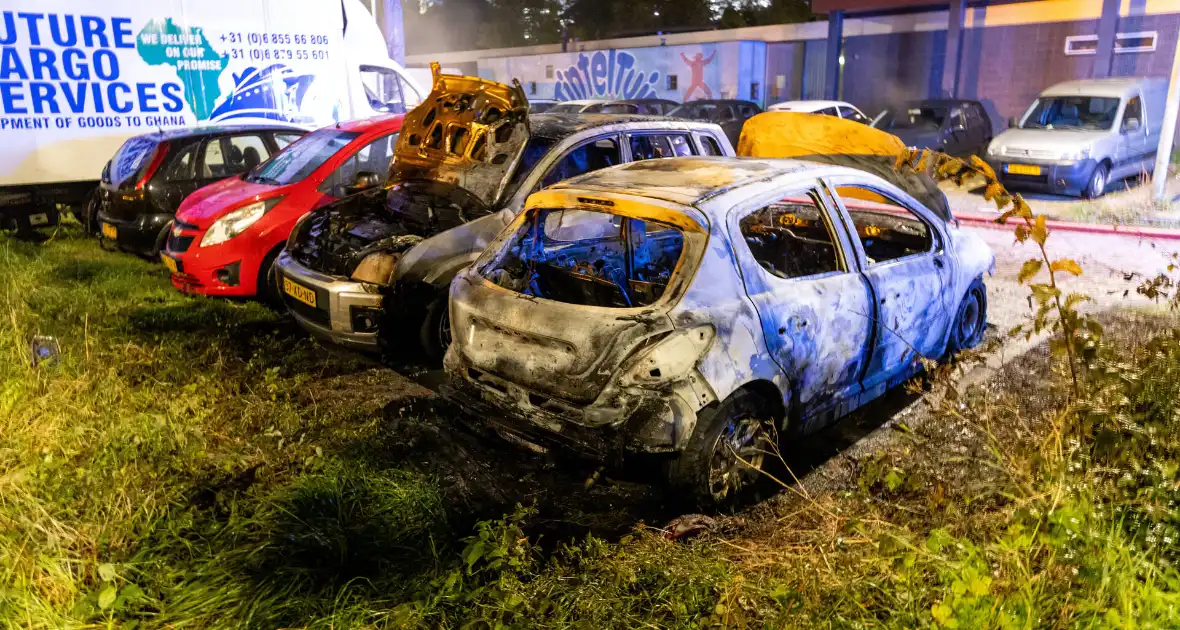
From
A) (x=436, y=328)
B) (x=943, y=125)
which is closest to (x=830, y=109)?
(x=943, y=125)

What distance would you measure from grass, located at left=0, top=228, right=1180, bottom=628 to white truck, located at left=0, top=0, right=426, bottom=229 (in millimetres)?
5770

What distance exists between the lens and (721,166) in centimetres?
427

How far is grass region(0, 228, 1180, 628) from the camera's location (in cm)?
273

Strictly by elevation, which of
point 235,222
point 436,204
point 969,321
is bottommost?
point 969,321

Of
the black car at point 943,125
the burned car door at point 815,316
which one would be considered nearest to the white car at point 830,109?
the black car at point 943,125

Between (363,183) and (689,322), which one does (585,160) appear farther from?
(689,322)

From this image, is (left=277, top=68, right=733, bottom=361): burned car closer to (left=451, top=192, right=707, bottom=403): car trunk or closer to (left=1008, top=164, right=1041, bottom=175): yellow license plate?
(left=451, top=192, right=707, bottom=403): car trunk

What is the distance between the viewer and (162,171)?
808 centimetres

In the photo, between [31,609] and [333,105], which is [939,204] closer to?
[31,609]

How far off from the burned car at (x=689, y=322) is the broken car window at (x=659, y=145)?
1.36 m

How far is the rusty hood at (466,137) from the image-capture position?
5.47 m

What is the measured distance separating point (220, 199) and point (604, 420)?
5.17m

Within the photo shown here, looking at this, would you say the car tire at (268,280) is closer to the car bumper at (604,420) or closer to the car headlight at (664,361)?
the car bumper at (604,420)

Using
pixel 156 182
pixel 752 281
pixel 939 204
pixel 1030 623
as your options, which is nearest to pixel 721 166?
pixel 752 281
